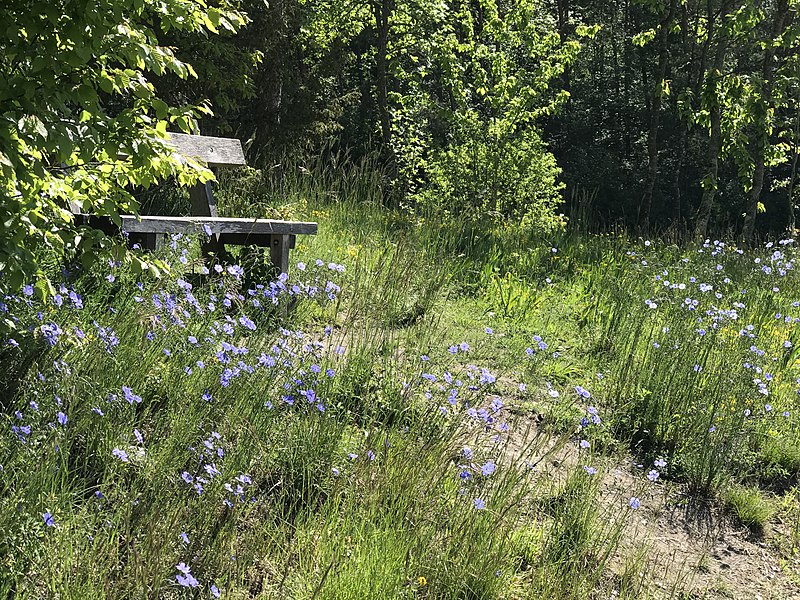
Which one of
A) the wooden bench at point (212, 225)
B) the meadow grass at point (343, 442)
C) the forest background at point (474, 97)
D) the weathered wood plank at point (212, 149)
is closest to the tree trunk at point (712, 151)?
the forest background at point (474, 97)

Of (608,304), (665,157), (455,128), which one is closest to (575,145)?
(665,157)

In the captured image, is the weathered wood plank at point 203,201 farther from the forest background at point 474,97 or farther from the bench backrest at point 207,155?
the forest background at point 474,97

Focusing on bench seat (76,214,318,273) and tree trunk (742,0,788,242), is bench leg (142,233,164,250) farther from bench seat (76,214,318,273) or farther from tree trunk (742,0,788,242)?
tree trunk (742,0,788,242)

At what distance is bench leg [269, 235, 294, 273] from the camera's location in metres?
4.82

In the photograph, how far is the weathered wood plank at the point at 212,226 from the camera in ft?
13.6

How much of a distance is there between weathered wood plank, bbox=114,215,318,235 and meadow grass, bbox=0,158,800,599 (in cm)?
16

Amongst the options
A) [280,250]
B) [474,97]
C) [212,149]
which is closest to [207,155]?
[212,149]

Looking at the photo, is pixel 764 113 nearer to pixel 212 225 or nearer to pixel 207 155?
pixel 207 155

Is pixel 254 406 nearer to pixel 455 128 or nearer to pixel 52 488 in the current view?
pixel 52 488

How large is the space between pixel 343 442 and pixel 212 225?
1.63 m

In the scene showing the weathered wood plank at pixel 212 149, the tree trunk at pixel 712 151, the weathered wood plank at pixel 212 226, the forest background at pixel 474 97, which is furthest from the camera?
the forest background at pixel 474 97

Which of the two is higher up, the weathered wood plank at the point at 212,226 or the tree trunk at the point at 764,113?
the tree trunk at the point at 764,113

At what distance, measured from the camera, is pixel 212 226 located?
4406 mm

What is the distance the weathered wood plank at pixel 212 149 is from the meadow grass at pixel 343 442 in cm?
74
